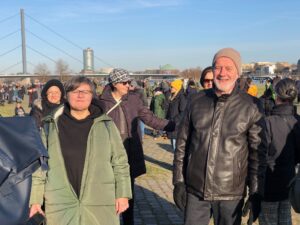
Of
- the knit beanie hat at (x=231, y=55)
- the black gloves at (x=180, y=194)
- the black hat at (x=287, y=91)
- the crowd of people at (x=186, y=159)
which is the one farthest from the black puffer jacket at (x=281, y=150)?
the black gloves at (x=180, y=194)

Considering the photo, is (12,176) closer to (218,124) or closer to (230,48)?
(218,124)

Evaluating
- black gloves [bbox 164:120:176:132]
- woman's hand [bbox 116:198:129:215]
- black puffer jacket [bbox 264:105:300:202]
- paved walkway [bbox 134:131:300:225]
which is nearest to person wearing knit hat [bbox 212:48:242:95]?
black puffer jacket [bbox 264:105:300:202]

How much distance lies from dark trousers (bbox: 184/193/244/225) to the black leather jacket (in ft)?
0.23

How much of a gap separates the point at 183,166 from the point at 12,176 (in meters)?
1.71

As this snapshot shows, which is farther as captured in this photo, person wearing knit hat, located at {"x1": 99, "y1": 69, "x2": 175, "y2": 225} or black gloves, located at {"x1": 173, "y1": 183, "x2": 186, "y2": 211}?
person wearing knit hat, located at {"x1": 99, "y1": 69, "x2": 175, "y2": 225}

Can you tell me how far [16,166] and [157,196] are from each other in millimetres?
4930

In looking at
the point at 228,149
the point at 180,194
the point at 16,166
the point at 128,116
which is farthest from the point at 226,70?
the point at 16,166

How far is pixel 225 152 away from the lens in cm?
313

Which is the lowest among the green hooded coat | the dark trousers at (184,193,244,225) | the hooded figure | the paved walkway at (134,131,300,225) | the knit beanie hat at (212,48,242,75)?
the paved walkway at (134,131,300,225)

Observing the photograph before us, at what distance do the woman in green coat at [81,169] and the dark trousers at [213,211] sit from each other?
0.51 meters

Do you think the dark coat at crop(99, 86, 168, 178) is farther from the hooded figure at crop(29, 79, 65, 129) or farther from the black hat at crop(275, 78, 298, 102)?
the black hat at crop(275, 78, 298, 102)

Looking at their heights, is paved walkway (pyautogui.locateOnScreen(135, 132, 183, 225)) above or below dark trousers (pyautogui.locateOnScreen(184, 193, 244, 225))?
below

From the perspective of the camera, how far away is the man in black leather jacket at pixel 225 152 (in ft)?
10.3

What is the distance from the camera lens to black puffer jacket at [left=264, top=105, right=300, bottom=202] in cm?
357
